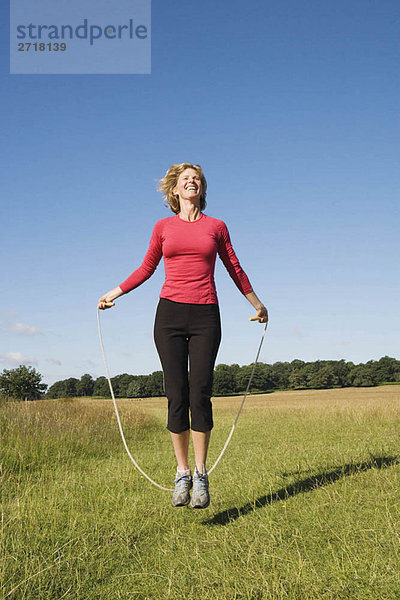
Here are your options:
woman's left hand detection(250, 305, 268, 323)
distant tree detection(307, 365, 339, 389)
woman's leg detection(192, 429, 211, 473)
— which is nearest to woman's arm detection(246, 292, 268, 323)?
woman's left hand detection(250, 305, 268, 323)

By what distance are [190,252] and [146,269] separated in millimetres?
501

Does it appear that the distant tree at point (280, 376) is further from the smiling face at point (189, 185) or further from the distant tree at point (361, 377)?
the smiling face at point (189, 185)

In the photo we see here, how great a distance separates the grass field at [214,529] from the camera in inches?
112

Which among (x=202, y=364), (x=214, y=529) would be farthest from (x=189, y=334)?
(x=214, y=529)

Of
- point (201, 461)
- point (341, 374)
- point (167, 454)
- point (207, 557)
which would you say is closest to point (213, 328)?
point (201, 461)

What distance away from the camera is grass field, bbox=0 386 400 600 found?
284cm

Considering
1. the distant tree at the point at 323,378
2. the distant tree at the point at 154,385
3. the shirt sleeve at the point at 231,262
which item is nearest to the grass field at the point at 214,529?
the shirt sleeve at the point at 231,262

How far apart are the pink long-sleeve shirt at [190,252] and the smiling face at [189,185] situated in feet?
0.61

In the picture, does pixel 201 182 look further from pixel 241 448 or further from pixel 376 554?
pixel 241 448

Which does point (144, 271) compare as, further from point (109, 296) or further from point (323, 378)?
point (323, 378)

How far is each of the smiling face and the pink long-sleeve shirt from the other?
7.3 inches

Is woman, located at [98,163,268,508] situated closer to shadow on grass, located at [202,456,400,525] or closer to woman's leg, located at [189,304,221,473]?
woman's leg, located at [189,304,221,473]

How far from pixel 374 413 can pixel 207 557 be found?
36.2ft

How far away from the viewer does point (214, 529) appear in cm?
393
